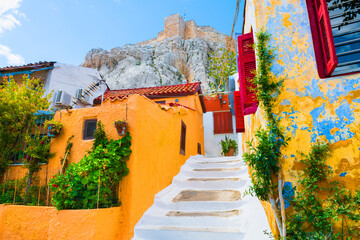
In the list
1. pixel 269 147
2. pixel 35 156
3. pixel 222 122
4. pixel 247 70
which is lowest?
pixel 35 156

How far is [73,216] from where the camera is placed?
4105mm

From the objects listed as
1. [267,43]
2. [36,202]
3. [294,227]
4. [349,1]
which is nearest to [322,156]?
[294,227]

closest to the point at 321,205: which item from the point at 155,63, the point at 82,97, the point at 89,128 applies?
the point at 89,128

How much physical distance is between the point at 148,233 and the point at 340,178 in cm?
374

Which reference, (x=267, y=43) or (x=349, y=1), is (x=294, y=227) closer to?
(x=267, y=43)

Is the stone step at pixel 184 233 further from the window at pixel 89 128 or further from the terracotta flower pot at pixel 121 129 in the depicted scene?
the window at pixel 89 128

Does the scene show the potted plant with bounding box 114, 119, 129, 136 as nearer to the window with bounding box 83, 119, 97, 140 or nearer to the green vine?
the window with bounding box 83, 119, 97, 140

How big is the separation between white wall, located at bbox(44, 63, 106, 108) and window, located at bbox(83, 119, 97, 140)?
7.90 meters

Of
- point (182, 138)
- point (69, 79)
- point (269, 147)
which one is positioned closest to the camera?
point (269, 147)

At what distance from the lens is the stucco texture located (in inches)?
127

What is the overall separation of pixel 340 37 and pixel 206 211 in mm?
4516

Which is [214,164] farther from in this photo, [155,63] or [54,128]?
[155,63]

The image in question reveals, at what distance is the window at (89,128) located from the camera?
17.5 ft

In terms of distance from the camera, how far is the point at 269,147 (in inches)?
131
